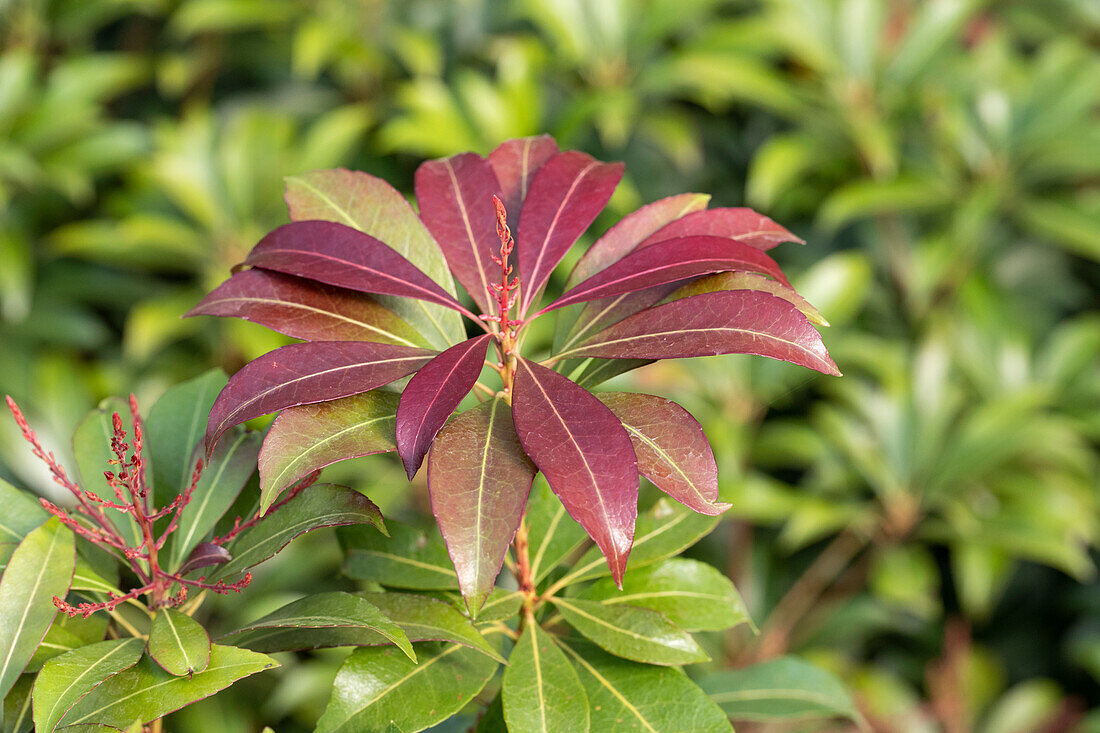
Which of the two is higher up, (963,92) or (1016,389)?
(963,92)

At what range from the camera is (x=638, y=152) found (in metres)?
1.79

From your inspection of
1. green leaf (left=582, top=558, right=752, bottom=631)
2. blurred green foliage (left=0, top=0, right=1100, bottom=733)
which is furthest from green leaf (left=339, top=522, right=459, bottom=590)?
blurred green foliage (left=0, top=0, right=1100, bottom=733)

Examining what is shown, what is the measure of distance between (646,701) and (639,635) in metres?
0.04

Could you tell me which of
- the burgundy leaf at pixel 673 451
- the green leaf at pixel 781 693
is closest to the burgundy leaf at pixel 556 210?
the burgundy leaf at pixel 673 451

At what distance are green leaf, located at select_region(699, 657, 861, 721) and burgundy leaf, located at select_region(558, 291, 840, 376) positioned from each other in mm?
311

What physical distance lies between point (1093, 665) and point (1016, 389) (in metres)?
0.50

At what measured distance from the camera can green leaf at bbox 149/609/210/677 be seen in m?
0.41

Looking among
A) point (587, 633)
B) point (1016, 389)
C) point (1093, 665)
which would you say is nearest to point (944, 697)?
point (1093, 665)

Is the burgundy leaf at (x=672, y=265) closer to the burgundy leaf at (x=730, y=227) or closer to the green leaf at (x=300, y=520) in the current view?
the burgundy leaf at (x=730, y=227)

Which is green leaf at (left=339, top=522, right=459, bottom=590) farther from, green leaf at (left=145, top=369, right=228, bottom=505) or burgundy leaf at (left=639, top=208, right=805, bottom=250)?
burgundy leaf at (left=639, top=208, right=805, bottom=250)

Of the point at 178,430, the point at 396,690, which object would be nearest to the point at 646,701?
the point at 396,690

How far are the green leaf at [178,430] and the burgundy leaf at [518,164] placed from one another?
0.77 ft

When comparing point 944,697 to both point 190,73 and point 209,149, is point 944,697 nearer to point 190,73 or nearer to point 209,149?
point 209,149

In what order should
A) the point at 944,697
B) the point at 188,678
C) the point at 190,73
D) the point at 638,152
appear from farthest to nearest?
→ 1. the point at 190,73
2. the point at 638,152
3. the point at 944,697
4. the point at 188,678
